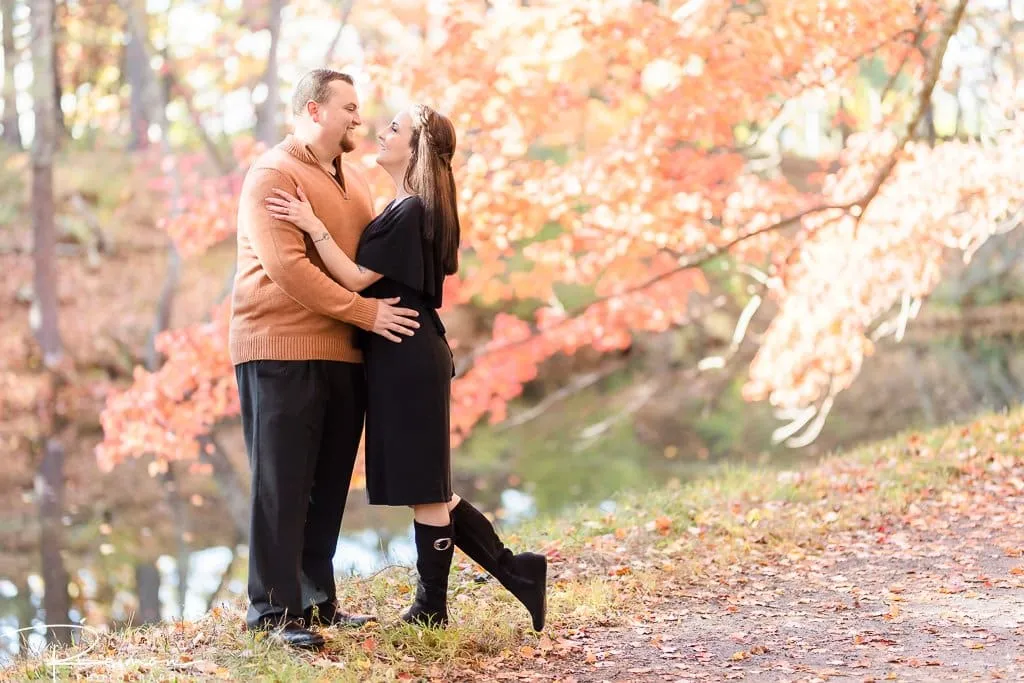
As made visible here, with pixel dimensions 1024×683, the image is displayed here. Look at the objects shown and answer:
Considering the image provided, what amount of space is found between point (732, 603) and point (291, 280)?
2367mm

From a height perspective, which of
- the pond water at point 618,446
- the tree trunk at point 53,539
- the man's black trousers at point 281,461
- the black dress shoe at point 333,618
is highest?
the man's black trousers at point 281,461

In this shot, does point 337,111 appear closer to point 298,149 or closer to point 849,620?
point 298,149

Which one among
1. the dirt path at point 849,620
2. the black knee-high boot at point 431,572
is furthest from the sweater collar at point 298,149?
the dirt path at point 849,620

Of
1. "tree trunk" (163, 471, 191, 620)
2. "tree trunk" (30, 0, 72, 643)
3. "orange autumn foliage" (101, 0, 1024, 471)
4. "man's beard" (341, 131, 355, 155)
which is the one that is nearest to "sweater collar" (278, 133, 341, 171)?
"man's beard" (341, 131, 355, 155)

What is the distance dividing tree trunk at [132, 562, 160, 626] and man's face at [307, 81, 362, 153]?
5.20 metres

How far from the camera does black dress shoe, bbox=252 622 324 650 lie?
370 cm

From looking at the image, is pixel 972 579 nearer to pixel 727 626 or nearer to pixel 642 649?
pixel 727 626

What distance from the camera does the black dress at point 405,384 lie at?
374 centimetres

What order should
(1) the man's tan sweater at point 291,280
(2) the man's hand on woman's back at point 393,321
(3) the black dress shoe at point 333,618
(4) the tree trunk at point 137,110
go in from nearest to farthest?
1. (1) the man's tan sweater at point 291,280
2. (2) the man's hand on woman's back at point 393,321
3. (3) the black dress shoe at point 333,618
4. (4) the tree trunk at point 137,110

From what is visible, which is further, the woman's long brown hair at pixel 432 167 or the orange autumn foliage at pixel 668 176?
the orange autumn foliage at pixel 668 176

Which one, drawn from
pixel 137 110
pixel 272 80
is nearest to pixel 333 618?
pixel 272 80

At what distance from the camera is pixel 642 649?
405 cm

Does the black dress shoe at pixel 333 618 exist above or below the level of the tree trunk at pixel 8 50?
below

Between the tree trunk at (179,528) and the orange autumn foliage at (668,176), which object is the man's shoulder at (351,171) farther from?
the tree trunk at (179,528)
